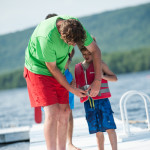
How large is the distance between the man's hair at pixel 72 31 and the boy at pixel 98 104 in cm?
70

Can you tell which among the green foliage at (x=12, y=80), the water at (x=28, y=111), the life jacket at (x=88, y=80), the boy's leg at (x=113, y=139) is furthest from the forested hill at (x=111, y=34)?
the boy's leg at (x=113, y=139)

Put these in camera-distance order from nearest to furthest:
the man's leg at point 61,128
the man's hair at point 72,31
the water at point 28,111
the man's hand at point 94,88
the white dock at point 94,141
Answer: the man's hair at point 72,31 < the man's leg at point 61,128 < the man's hand at point 94,88 < the white dock at point 94,141 < the water at point 28,111

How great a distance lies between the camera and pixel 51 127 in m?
3.08

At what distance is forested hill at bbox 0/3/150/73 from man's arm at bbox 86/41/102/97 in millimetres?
85794

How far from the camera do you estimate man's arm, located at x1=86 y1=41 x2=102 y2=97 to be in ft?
10.8

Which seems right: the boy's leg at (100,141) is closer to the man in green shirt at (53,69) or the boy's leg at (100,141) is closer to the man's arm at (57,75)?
the man in green shirt at (53,69)

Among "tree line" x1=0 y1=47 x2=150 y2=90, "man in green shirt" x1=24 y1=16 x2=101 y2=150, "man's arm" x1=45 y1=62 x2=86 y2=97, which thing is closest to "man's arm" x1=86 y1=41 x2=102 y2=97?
"man in green shirt" x1=24 y1=16 x2=101 y2=150

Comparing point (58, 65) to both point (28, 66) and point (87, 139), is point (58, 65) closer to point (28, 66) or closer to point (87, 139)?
point (28, 66)

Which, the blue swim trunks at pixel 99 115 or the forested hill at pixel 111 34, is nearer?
the blue swim trunks at pixel 99 115

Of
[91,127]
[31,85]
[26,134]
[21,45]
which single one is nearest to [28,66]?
[31,85]

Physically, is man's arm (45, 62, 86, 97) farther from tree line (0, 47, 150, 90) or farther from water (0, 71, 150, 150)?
tree line (0, 47, 150, 90)

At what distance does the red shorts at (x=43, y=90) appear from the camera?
10.2 ft

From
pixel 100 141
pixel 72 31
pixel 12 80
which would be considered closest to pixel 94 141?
pixel 100 141

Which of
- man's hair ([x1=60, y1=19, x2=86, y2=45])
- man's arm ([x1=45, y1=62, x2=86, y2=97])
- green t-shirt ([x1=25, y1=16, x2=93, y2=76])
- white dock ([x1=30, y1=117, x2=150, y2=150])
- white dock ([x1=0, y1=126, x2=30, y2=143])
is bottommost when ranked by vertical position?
white dock ([x1=0, y1=126, x2=30, y2=143])
